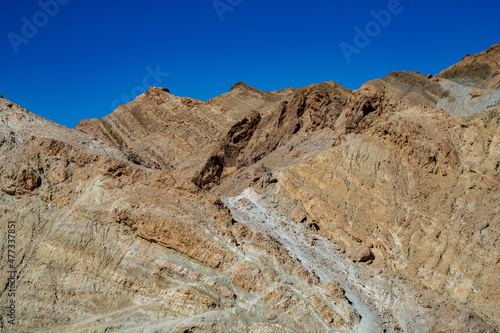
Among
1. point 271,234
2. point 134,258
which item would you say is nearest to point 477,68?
point 271,234

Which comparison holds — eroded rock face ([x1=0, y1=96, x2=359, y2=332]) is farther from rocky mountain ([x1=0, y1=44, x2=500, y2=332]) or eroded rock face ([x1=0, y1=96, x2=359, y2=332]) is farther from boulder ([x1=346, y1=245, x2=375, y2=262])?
boulder ([x1=346, y1=245, x2=375, y2=262])

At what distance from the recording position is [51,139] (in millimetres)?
25406

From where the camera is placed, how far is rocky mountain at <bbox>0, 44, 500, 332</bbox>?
19.2 meters

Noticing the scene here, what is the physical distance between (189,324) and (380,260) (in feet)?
34.7

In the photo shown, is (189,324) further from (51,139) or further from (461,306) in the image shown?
(51,139)

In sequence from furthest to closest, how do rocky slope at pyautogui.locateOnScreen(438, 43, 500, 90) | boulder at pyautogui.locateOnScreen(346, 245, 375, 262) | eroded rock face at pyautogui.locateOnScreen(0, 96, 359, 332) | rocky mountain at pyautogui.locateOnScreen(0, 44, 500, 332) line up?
rocky slope at pyautogui.locateOnScreen(438, 43, 500, 90) → boulder at pyautogui.locateOnScreen(346, 245, 375, 262) → rocky mountain at pyautogui.locateOnScreen(0, 44, 500, 332) → eroded rock face at pyautogui.locateOnScreen(0, 96, 359, 332)

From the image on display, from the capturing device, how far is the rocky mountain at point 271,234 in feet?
63.0

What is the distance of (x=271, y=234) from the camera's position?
2505 centimetres

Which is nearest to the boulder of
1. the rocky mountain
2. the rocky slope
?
the rocky mountain

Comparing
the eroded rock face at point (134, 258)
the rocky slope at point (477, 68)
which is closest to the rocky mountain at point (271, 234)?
the eroded rock face at point (134, 258)

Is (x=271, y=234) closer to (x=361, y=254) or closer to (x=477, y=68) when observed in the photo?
(x=361, y=254)

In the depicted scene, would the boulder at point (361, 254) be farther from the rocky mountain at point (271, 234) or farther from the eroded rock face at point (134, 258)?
the eroded rock face at point (134, 258)

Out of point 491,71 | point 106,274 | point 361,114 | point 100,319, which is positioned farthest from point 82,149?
point 491,71

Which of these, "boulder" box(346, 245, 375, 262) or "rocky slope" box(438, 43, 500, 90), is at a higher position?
"rocky slope" box(438, 43, 500, 90)
